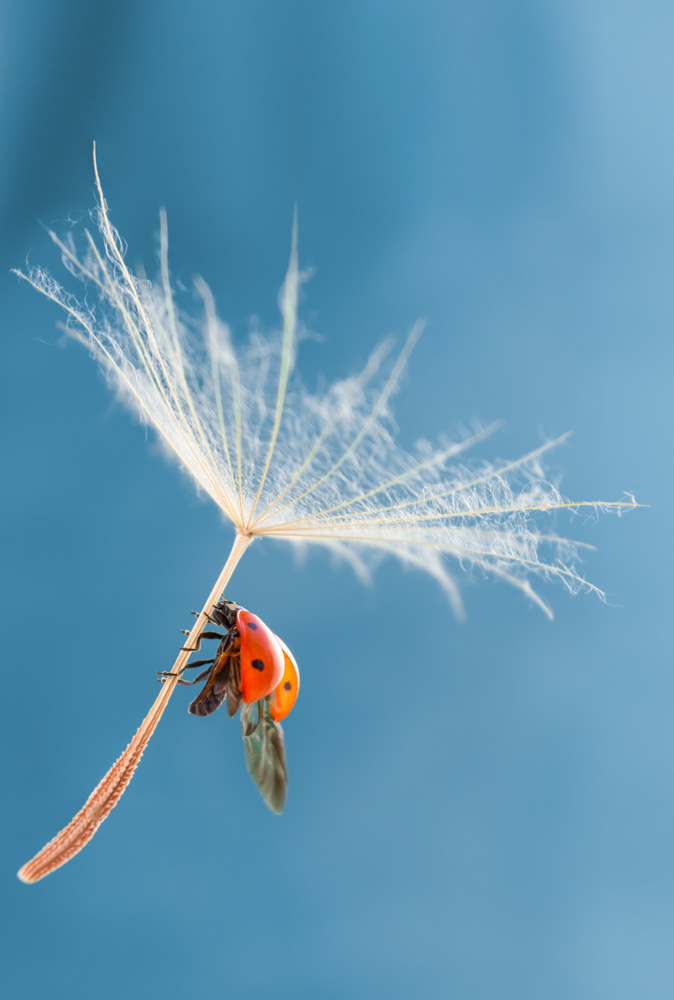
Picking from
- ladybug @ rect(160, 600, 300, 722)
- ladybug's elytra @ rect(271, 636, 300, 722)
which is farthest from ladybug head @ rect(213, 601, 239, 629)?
ladybug's elytra @ rect(271, 636, 300, 722)

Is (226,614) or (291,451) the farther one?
(291,451)

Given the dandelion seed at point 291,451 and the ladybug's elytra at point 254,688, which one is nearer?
the ladybug's elytra at point 254,688

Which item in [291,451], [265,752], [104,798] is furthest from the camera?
[291,451]

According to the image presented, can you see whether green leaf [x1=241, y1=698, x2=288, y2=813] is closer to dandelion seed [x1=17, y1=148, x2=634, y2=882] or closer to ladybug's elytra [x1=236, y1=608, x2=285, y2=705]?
ladybug's elytra [x1=236, y1=608, x2=285, y2=705]

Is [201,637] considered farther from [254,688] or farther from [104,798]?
[104,798]

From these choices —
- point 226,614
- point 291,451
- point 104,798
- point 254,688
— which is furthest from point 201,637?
point 291,451

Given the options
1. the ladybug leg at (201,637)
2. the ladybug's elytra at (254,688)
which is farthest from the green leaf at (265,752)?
the ladybug leg at (201,637)

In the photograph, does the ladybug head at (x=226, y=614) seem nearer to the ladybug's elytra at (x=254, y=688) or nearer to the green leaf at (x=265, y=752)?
the ladybug's elytra at (x=254, y=688)
